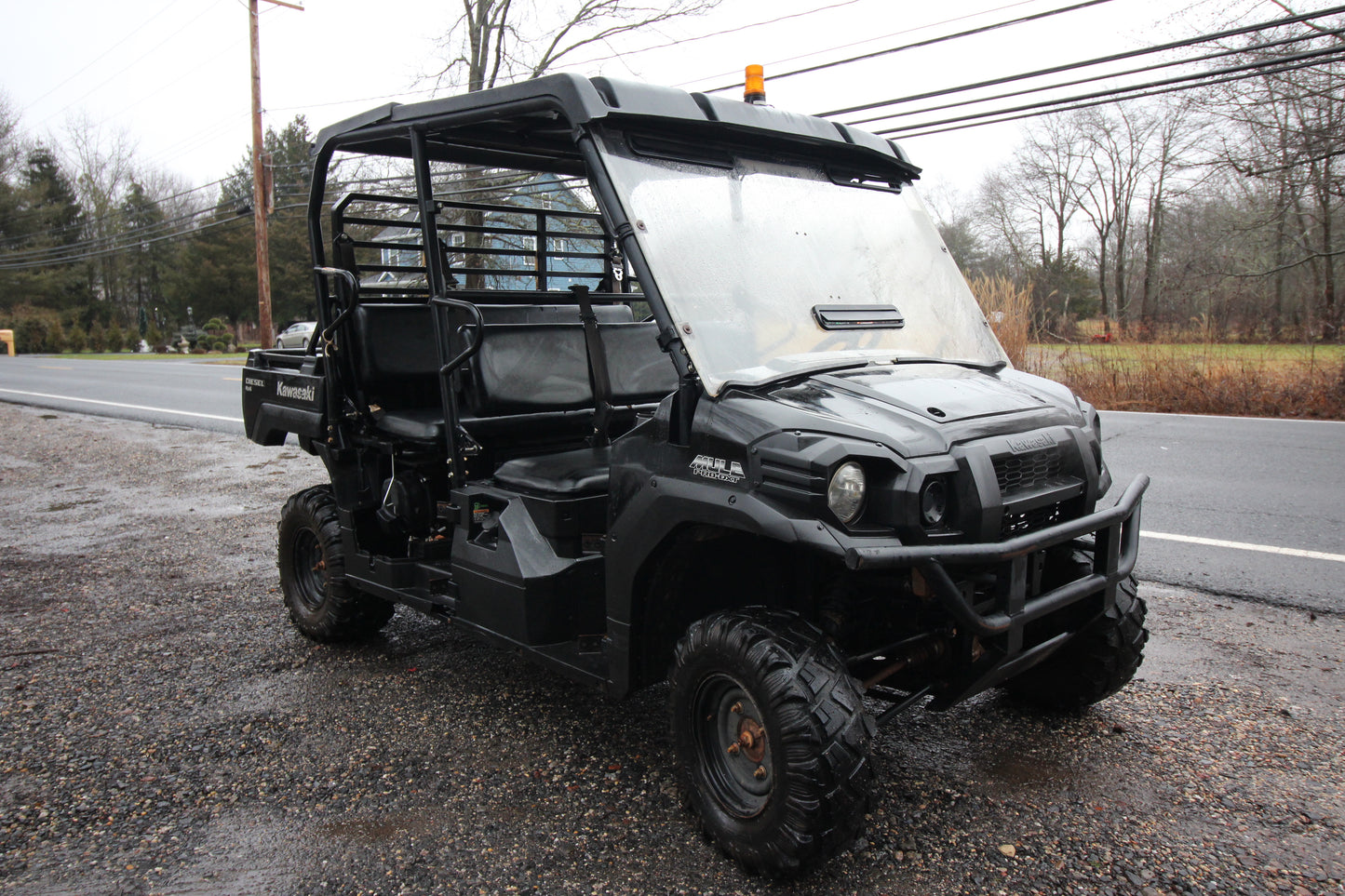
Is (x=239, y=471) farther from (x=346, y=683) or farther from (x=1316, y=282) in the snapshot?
(x=1316, y=282)

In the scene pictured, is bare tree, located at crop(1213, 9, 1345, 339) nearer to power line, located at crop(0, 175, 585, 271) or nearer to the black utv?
the black utv

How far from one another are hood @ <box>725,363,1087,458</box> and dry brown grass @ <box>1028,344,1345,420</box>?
11.5 metres

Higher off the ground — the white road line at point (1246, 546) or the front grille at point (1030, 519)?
the front grille at point (1030, 519)

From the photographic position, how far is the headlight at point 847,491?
2422 mm

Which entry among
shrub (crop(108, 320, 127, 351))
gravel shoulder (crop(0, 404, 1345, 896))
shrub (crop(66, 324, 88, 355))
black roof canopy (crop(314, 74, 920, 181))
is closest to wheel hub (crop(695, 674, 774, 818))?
gravel shoulder (crop(0, 404, 1345, 896))

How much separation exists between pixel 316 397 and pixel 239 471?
5.77m

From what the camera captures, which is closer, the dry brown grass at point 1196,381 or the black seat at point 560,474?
the black seat at point 560,474

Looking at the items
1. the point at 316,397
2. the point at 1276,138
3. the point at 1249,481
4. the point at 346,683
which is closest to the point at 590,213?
the point at 316,397

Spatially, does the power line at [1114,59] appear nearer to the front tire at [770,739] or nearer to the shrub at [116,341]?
the front tire at [770,739]

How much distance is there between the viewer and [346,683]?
163 inches

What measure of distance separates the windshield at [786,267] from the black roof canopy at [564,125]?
0.11m

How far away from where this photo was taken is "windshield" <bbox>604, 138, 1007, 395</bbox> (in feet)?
9.36

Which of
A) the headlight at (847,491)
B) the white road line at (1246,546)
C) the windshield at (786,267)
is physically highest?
→ the windshield at (786,267)

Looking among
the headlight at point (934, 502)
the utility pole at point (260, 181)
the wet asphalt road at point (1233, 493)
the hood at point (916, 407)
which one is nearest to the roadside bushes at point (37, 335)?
the utility pole at point (260, 181)
